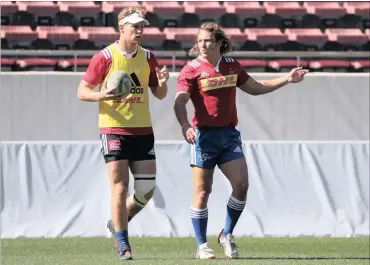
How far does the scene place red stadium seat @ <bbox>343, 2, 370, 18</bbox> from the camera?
17.1m

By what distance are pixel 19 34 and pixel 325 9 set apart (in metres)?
5.53

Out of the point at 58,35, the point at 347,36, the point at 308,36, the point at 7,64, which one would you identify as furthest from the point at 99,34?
the point at 347,36

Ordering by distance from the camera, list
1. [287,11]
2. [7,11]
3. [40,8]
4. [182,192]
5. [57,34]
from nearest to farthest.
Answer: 1. [182,192]
2. [7,11]
3. [57,34]
4. [40,8]
5. [287,11]

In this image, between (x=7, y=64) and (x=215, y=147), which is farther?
(x=7, y=64)

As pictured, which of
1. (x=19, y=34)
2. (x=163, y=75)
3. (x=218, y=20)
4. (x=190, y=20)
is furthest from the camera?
(x=218, y=20)

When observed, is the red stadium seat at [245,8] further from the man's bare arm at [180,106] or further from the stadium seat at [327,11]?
the man's bare arm at [180,106]

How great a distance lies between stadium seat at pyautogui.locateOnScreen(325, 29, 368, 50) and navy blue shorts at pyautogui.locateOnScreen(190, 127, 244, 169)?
1001 cm

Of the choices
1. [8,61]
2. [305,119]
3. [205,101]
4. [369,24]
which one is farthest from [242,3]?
[205,101]

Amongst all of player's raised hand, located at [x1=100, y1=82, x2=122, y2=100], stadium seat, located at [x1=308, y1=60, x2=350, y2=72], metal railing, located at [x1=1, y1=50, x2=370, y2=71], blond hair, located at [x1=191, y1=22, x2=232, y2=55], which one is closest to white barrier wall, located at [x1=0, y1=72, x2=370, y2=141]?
metal railing, located at [x1=1, y1=50, x2=370, y2=71]

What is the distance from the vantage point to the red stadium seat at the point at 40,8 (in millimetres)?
15834

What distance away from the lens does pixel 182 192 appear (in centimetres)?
1055

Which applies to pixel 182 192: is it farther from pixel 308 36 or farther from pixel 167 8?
pixel 308 36

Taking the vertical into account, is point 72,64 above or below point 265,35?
below

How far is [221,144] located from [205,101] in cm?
34
